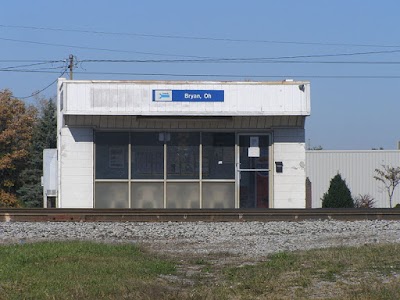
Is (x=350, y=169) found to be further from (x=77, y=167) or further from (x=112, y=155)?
(x=77, y=167)

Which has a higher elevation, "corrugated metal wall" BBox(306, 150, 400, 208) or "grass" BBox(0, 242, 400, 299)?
"corrugated metal wall" BBox(306, 150, 400, 208)

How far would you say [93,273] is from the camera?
11.5m

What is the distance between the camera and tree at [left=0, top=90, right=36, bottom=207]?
166 ft

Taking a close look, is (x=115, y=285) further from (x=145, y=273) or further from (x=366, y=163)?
(x=366, y=163)

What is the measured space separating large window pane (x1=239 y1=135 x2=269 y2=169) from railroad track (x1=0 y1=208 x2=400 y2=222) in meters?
4.71

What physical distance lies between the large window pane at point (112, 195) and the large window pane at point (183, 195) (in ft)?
5.11

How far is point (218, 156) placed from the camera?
28016mm

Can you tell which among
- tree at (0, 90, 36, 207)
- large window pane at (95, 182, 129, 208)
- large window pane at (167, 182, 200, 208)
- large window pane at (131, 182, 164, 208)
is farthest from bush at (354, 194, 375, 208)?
tree at (0, 90, 36, 207)

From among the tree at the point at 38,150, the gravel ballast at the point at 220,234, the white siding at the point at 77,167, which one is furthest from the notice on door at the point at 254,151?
the tree at the point at 38,150

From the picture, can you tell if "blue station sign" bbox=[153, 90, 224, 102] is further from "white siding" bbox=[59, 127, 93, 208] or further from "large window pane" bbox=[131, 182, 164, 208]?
"large window pane" bbox=[131, 182, 164, 208]

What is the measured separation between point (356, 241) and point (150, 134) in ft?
41.3

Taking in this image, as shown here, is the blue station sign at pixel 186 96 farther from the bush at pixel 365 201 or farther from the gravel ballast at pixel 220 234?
the bush at pixel 365 201

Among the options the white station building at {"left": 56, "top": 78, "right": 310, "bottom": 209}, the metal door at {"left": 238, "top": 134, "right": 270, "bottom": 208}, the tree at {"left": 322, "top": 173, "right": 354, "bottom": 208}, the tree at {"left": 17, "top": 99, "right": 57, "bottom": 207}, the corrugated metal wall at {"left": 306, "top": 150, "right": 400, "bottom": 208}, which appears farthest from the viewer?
the tree at {"left": 17, "top": 99, "right": 57, "bottom": 207}

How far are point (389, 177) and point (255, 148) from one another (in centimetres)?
1555
